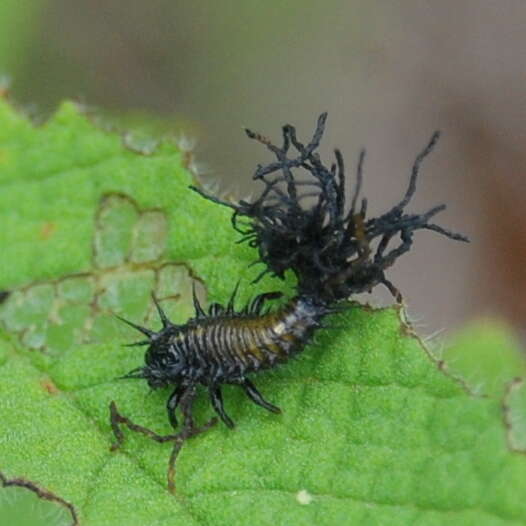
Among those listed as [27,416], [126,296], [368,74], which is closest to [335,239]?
[126,296]

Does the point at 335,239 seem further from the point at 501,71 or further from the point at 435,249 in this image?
the point at 501,71

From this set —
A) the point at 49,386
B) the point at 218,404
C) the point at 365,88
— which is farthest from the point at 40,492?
the point at 365,88

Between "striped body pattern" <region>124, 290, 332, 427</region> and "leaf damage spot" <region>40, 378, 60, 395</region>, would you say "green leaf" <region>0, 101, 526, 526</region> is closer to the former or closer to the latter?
"leaf damage spot" <region>40, 378, 60, 395</region>

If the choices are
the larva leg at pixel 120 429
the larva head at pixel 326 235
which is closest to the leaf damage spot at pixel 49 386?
the larva leg at pixel 120 429

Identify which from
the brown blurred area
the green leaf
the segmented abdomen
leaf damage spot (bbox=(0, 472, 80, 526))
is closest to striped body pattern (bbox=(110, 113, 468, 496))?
the segmented abdomen

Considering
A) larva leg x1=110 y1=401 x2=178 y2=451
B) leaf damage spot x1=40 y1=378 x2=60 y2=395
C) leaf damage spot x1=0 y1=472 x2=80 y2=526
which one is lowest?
leaf damage spot x1=0 y1=472 x2=80 y2=526

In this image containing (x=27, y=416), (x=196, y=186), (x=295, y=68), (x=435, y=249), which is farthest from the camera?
(x=295, y=68)

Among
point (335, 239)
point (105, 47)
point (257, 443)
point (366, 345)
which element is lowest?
point (257, 443)
